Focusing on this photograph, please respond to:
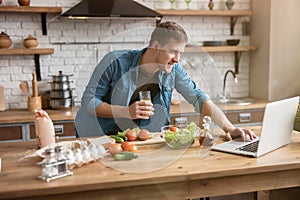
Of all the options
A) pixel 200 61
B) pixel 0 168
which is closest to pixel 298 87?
pixel 200 61

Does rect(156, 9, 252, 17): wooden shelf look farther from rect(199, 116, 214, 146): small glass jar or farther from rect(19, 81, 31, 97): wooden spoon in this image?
rect(199, 116, 214, 146): small glass jar

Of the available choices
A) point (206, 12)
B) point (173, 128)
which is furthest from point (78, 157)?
point (206, 12)

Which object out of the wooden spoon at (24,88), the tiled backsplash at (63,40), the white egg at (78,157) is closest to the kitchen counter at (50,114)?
the wooden spoon at (24,88)

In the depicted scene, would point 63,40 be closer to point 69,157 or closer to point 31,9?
point 31,9

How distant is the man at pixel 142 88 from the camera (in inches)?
77.5

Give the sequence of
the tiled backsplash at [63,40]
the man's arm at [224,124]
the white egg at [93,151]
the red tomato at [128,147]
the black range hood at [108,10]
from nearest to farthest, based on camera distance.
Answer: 1. the white egg at [93,151]
2. the red tomato at [128,147]
3. the man's arm at [224,124]
4. the black range hood at [108,10]
5. the tiled backsplash at [63,40]

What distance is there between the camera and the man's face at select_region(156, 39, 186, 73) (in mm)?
1889

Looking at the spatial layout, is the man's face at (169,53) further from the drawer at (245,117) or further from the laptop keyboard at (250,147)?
the drawer at (245,117)

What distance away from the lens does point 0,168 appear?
1.53 meters

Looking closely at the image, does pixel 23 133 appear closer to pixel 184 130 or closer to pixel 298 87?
pixel 184 130

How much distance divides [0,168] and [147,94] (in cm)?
82

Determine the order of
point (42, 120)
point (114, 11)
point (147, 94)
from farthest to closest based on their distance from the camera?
1. point (114, 11)
2. point (147, 94)
3. point (42, 120)

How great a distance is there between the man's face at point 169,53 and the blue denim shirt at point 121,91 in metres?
0.19

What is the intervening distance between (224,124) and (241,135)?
0.16m
